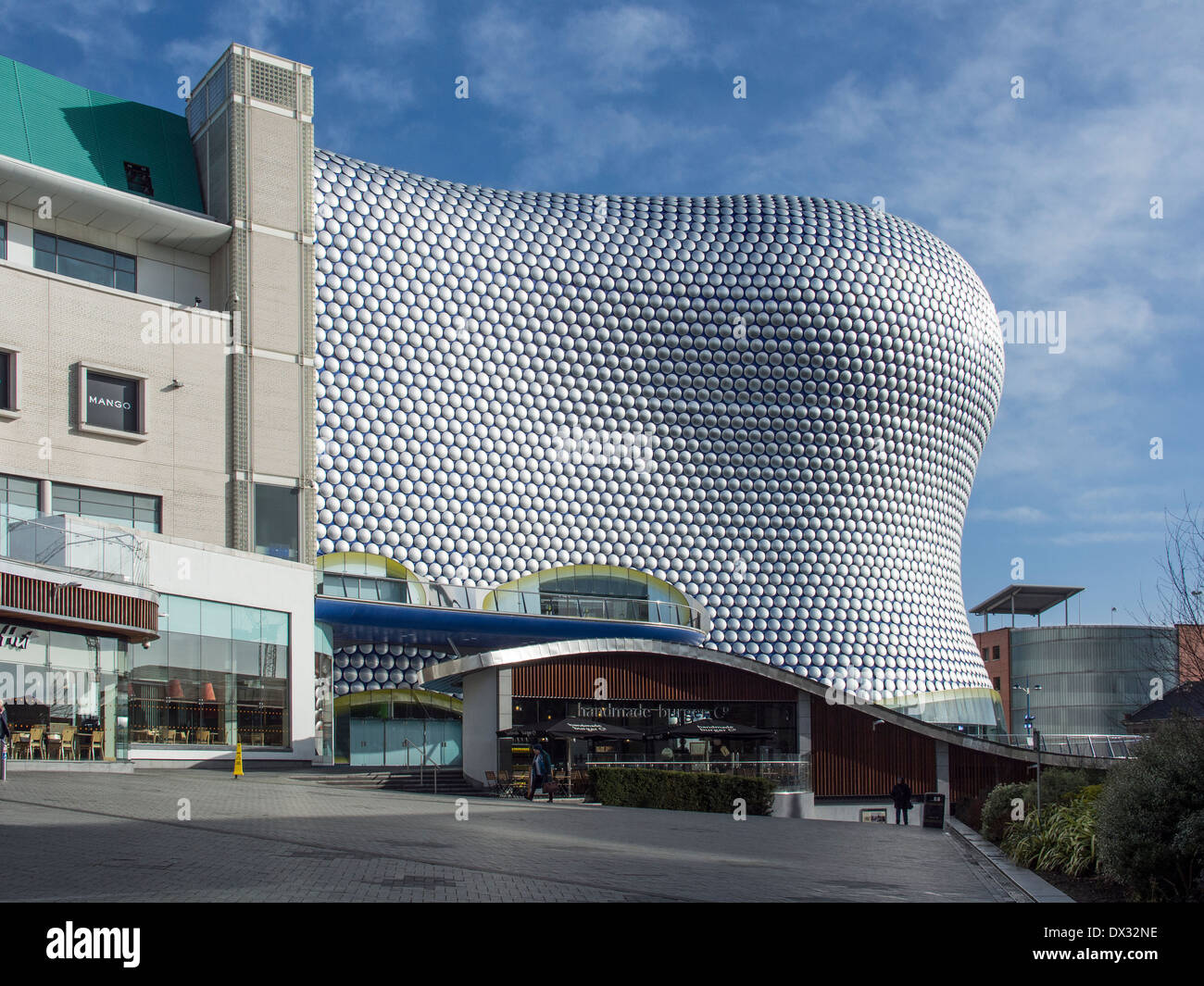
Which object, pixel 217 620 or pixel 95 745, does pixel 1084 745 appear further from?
pixel 95 745

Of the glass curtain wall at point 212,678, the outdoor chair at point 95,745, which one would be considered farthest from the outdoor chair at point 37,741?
the glass curtain wall at point 212,678

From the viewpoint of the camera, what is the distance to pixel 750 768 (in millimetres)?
31984

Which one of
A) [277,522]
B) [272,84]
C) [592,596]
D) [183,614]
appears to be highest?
[272,84]

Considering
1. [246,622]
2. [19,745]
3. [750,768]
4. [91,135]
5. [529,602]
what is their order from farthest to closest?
[529,602] → [91,135] → [246,622] → [750,768] → [19,745]

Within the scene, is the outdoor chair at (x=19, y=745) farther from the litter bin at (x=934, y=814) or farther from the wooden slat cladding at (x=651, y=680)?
the litter bin at (x=934, y=814)

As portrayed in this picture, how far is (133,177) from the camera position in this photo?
3819 centimetres

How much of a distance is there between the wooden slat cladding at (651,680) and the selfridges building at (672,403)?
1804cm

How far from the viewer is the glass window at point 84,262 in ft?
118

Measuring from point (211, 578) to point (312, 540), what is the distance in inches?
222
